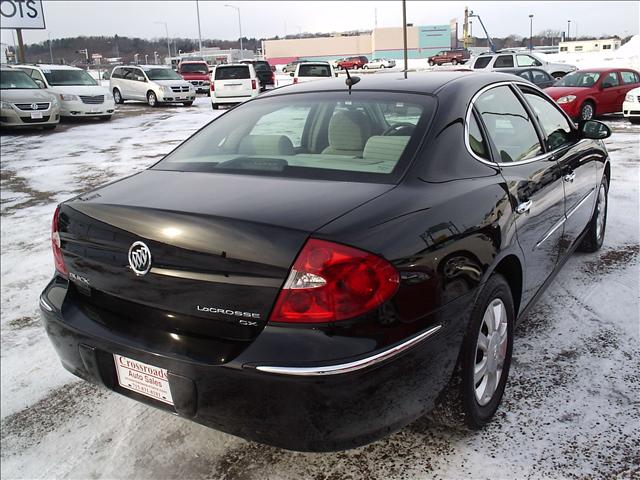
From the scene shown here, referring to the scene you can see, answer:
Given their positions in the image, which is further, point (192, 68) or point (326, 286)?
point (192, 68)

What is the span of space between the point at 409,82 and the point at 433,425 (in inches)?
67.9

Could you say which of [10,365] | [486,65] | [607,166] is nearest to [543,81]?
[486,65]

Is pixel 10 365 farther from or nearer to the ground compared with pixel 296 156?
nearer to the ground

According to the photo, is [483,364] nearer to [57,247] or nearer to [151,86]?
[57,247]

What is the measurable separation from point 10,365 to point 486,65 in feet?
67.7

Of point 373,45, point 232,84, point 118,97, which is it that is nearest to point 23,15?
point 118,97

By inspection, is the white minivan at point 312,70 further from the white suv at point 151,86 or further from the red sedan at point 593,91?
the red sedan at point 593,91

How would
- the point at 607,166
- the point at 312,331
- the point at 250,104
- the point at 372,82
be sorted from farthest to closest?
the point at 607,166 < the point at 250,104 < the point at 372,82 < the point at 312,331

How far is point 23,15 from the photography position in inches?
1038

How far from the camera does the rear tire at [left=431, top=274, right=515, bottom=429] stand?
230cm

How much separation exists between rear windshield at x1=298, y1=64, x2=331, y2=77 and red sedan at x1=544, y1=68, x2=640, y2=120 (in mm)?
9054

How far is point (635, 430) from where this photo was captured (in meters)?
2.51

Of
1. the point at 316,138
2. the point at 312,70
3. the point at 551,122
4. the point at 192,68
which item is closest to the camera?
the point at 316,138

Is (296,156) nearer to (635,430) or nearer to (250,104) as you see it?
(250,104)
